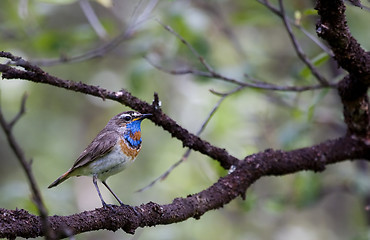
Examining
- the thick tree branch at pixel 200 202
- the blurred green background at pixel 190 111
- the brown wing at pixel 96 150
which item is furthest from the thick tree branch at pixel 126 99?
the brown wing at pixel 96 150

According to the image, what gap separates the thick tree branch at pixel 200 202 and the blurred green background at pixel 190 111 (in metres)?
0.47

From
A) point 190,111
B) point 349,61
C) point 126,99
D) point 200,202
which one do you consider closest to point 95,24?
point 190,111

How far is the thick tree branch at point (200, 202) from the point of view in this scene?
2.64 meters

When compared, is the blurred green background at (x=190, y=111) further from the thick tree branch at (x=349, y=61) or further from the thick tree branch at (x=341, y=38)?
the thick tree branch at (x=341, y=38)

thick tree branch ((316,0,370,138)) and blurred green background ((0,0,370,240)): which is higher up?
blurred green background ((0,0,370,240))

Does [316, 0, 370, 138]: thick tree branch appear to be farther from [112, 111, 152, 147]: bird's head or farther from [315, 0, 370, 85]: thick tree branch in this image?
[112, 111, 152, 147]: bird's head

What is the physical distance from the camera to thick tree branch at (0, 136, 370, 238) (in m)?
2.64

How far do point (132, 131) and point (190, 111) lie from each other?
3897mm

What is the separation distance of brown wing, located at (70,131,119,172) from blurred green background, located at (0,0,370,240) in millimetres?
731

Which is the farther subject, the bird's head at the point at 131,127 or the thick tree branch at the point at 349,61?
the bird's head at the point at 131,127

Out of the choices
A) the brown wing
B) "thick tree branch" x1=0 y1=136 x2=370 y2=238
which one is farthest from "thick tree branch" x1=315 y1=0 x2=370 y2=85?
the brown wing

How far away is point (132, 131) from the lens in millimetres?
4566

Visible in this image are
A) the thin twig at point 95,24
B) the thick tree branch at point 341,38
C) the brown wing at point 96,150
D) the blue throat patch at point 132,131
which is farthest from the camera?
the thin twig at point 95,24

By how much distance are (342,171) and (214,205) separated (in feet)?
13.3
